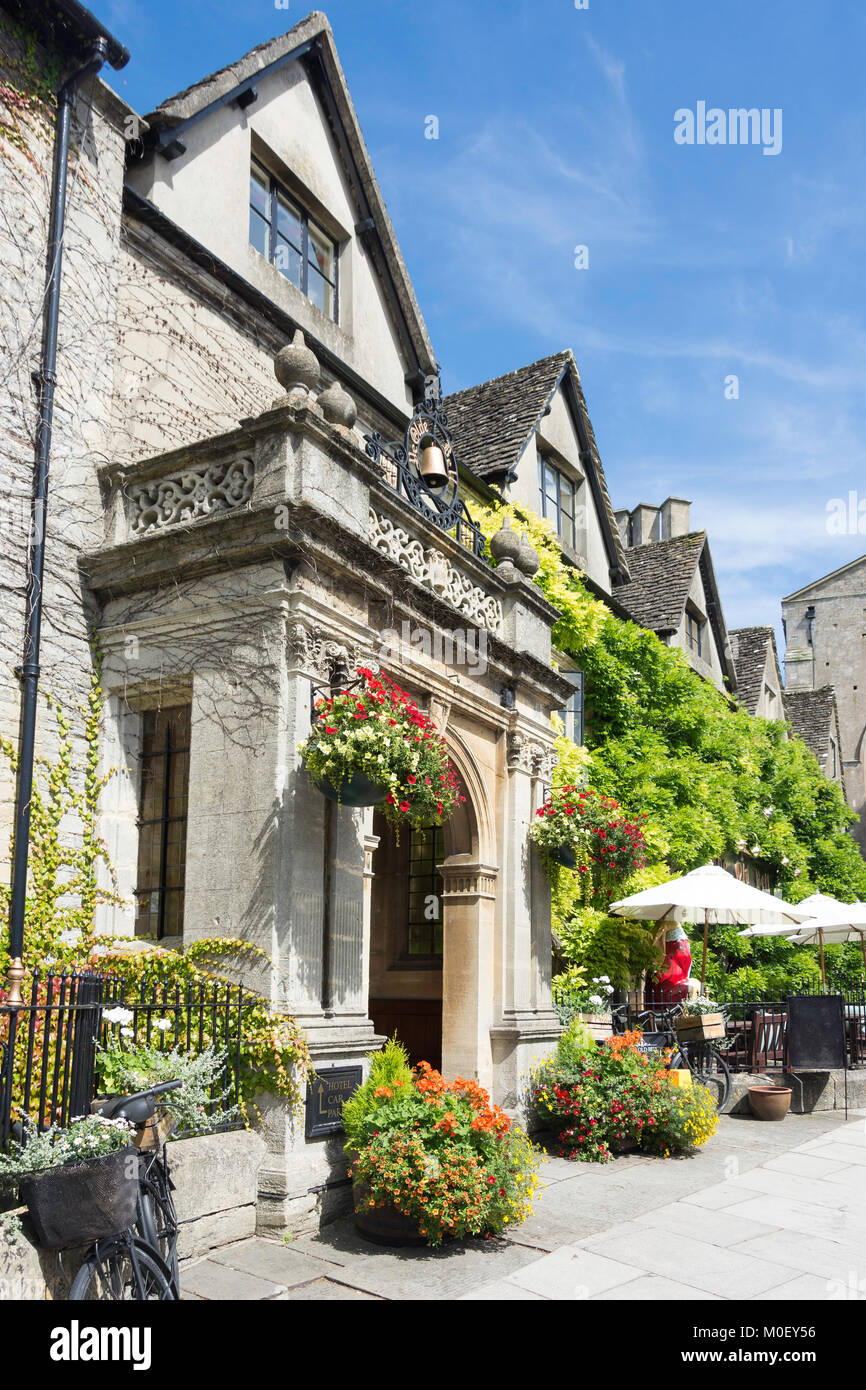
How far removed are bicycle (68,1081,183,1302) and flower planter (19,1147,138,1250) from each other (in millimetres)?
90

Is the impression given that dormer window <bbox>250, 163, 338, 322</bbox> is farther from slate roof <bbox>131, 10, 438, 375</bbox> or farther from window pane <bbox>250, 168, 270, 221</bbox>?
slate roof <bbox>131, 10, 438, 375</bbox>

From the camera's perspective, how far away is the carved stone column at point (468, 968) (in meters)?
10.3

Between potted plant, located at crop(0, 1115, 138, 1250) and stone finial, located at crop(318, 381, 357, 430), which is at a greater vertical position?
stone finial, located at crop(318, 381, 357, 430)

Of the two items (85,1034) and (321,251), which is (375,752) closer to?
(85,1034)

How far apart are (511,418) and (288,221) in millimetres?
6659

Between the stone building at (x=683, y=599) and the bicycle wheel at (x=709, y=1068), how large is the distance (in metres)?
11.2

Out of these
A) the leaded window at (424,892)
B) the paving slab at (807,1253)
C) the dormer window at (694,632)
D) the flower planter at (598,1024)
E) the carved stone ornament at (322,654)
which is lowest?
the paving slab at (807,1253)

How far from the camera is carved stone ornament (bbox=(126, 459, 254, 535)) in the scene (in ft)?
27.5

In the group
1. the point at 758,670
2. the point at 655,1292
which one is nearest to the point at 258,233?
the point at 655,1292

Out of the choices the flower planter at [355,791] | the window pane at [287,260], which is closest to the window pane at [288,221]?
the window pane at [287,260]

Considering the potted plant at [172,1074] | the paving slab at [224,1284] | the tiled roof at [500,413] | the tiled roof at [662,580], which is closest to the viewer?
the paving slab at [224,1284]

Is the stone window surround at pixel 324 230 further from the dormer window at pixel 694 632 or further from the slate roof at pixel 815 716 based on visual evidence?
the slate roof at pixel 815 716

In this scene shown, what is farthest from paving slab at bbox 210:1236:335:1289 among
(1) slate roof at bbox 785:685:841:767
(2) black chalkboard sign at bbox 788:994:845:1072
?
(1) slate roof at bbox 785:685:841:767

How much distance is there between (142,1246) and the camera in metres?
5.07
